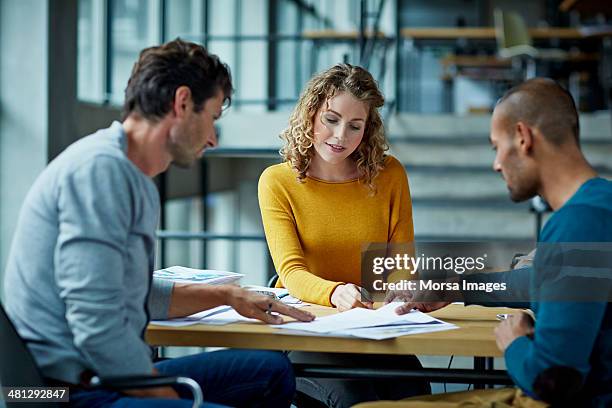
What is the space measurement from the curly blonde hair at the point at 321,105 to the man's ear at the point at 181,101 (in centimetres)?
88

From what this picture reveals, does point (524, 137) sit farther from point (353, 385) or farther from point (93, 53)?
point (93, 53)

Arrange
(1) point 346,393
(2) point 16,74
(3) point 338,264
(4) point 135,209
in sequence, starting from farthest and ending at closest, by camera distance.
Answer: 1. (2) point 16,74
2. (3) point 338,264
3. (1) point 346,393
4. (4) point 135,209

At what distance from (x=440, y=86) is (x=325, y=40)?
4.77m

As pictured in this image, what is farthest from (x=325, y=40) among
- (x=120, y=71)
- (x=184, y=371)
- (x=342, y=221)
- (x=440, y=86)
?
(x=184, y=371)

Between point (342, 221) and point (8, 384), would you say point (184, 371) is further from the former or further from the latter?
point (342, 221)

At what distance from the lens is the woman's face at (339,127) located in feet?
7.77

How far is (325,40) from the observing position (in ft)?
27.3

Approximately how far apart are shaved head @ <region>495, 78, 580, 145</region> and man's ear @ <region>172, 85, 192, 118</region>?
1.88ft

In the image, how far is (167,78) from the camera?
154 centimetres

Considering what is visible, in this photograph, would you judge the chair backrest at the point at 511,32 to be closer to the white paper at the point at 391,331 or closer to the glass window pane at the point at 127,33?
the glass window pane at the point at 127,33

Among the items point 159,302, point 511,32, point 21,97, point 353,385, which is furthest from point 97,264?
point 511,32

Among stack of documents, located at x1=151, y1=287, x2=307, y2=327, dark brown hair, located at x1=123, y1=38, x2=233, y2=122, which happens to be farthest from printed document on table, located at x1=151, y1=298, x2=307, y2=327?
dark brown hair, located at x1=123, y1=38, x2=233, y2=122

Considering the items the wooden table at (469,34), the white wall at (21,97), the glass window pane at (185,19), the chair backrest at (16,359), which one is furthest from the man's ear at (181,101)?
the wooden table at (469,34)

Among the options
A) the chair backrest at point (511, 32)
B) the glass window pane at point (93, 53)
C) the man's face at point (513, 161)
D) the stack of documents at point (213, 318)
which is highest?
the chair backrest at point (511, 32)
